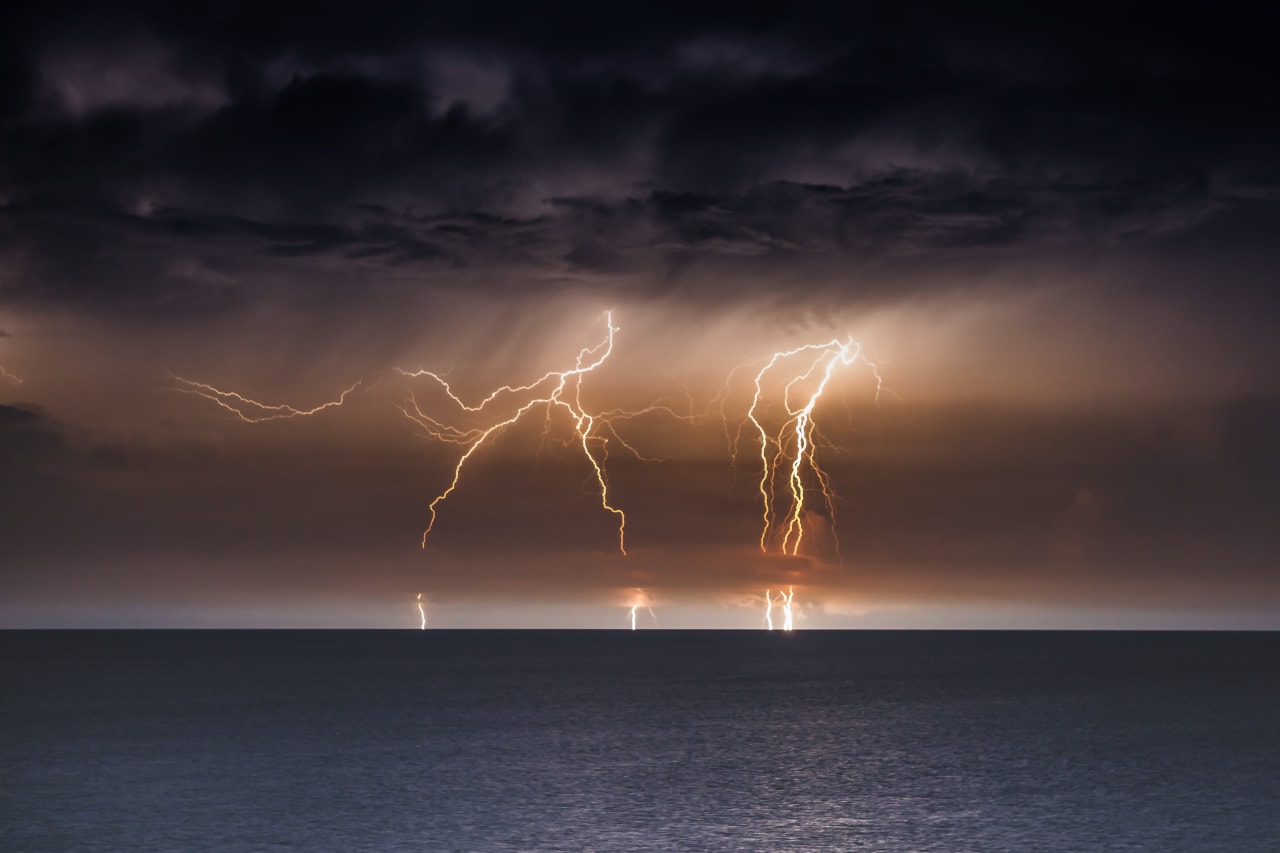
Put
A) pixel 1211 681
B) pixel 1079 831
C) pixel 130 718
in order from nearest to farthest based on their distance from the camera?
pixel 1079 831, pixel 130 718, pixel 1211 681

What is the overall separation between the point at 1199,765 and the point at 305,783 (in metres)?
39.4

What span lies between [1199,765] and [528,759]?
30412 mm

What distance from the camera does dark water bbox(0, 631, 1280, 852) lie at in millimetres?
40594

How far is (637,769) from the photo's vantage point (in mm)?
56062

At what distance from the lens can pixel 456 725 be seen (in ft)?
256

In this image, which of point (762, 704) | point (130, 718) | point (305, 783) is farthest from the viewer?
point (762, 704)

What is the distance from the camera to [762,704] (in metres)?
96.8

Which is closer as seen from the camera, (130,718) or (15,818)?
(15,818)

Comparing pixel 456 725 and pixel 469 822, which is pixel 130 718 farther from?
pixel 469 822

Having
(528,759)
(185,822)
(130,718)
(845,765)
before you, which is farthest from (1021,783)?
(130,718)

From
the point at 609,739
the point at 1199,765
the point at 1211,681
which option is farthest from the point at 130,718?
the point at 1211,681

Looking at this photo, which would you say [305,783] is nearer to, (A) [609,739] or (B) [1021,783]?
(A) [609,739]

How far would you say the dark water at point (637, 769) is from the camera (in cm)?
4059

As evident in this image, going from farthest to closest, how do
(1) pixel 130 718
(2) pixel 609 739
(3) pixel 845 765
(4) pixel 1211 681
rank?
(4) pixel 1211 681 < (1) pixel 130 718 < (2) pixel 609 739 < (3) pixel 845 765
